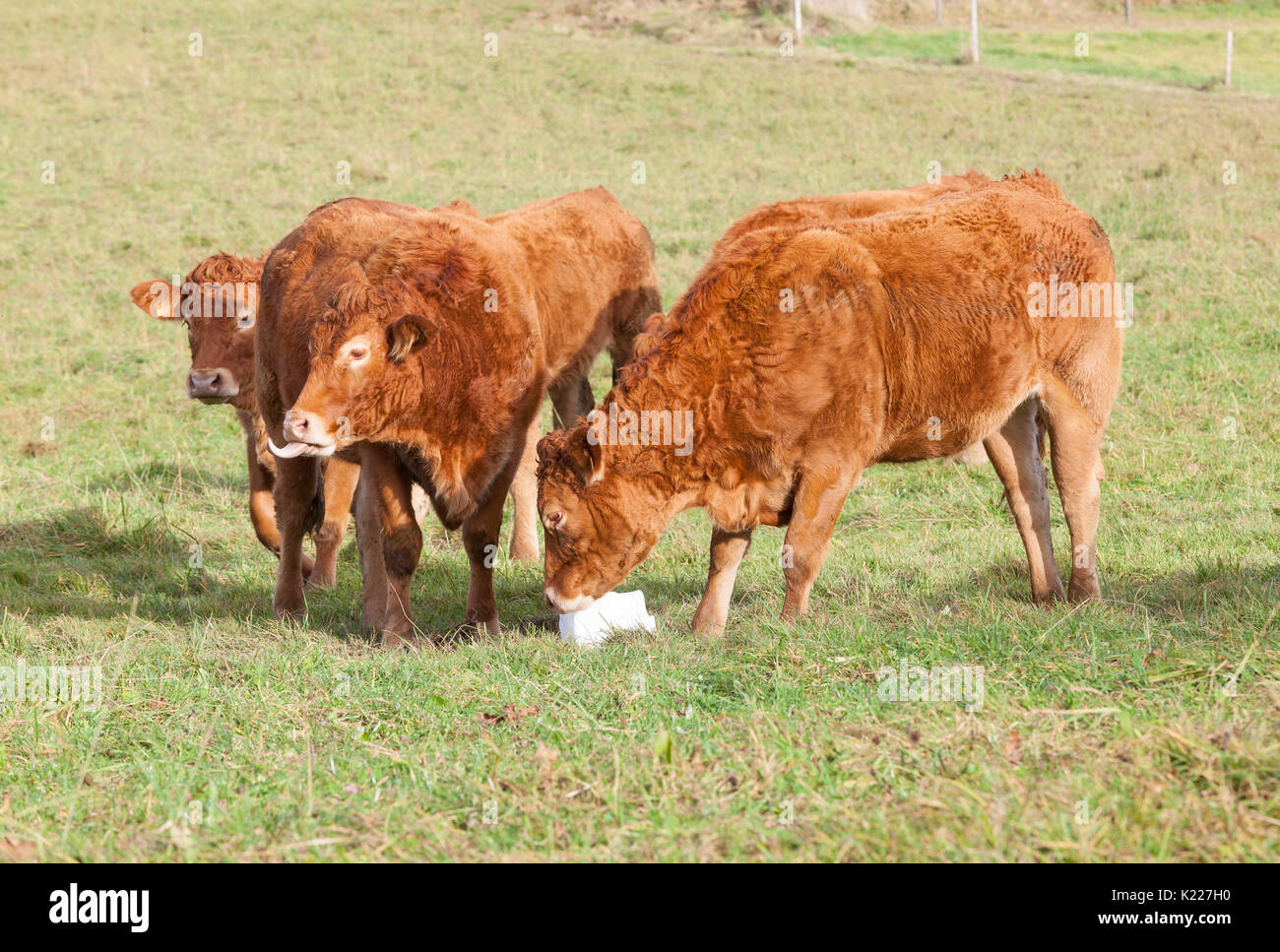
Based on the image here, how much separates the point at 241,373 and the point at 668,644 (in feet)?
13.5

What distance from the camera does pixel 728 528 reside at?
5688 mm

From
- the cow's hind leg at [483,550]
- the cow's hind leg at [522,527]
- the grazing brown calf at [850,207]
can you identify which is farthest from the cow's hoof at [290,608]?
the grazing brown calf at [850,207]

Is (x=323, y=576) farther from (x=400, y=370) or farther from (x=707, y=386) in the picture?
(x=707, y=386)

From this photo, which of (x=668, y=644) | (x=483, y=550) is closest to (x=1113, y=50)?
(x=483, y=550)

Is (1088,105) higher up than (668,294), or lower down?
higher up

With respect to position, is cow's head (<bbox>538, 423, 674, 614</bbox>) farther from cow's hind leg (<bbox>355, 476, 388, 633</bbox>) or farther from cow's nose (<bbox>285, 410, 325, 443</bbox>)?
cow's hind leg (<bbox>355, 476, 388, 633</bbox>)

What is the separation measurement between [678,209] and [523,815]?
49.4ft

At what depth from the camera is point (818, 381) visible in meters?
5.54

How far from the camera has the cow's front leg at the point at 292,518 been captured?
7.05m


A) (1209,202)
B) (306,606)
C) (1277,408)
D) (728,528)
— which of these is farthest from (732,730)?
(1209,202)
